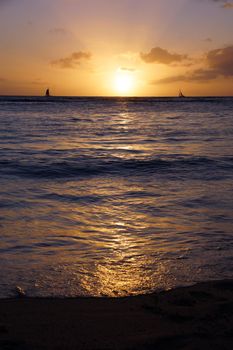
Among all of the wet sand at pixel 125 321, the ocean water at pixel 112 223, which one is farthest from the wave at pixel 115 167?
the wet sand at pixel 125 321

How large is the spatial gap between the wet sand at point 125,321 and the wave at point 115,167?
738cm

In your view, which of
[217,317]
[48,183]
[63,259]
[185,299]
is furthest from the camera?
[48,183]

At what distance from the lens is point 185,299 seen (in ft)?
13.5

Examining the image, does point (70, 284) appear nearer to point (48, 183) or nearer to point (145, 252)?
point (145, 252)

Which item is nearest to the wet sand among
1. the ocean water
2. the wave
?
the ocean water

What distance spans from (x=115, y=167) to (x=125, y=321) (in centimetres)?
935

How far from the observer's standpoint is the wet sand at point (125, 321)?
330cm

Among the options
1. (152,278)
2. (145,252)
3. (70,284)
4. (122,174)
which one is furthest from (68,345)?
(122,174)

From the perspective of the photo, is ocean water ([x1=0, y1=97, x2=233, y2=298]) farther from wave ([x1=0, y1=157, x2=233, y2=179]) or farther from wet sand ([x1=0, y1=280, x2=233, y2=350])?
wet sand ([x1=0, y1=280, x2=233, y2=350])

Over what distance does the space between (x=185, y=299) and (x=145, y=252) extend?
54.2 inches

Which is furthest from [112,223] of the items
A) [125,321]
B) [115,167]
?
[115,167]

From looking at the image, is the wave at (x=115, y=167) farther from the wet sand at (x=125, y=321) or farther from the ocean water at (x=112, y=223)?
the wet sand at (x=125, y=321)

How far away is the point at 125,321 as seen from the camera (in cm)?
368

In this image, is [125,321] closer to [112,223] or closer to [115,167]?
[112,223]
